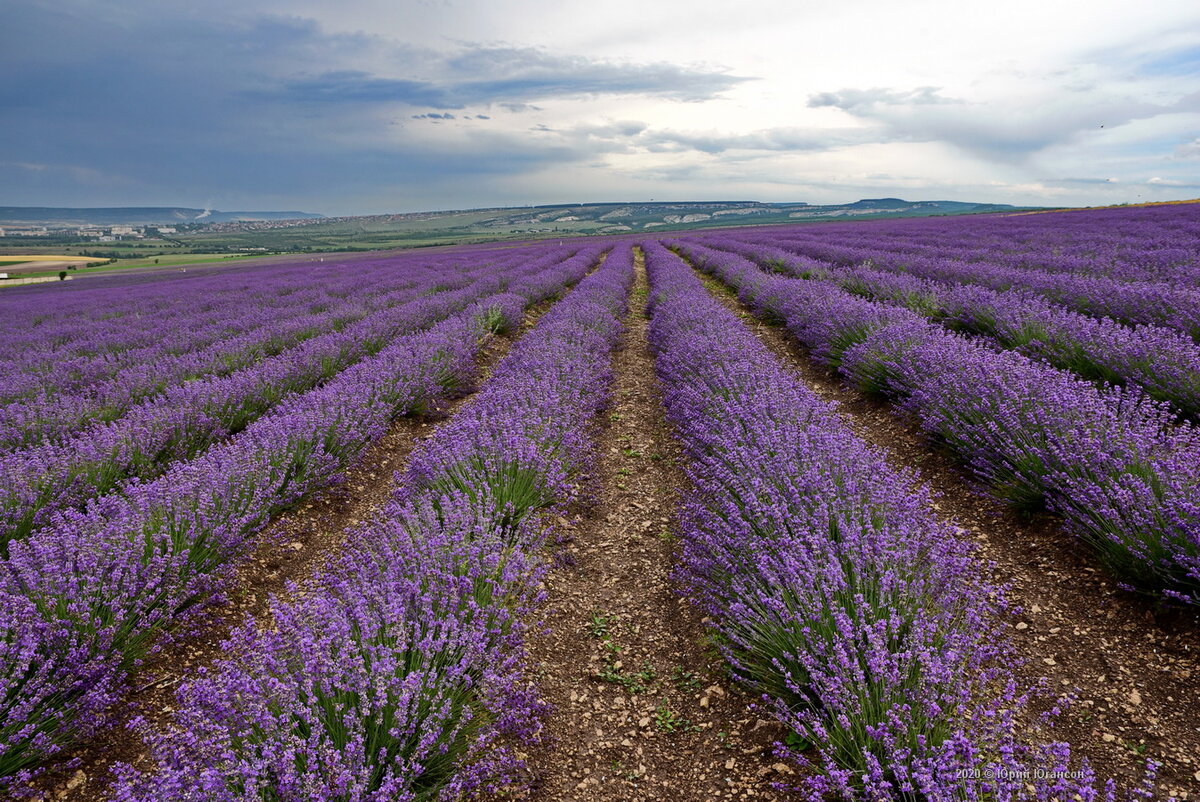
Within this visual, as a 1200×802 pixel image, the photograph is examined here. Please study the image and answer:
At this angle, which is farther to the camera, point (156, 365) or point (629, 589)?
point (156, 365)

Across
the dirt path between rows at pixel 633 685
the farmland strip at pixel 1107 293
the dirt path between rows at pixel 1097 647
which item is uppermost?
Answer: the farmland strip at pixel 1107 293

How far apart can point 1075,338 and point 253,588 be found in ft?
20.9

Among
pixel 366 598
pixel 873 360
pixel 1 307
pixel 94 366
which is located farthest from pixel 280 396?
pixel 1 307

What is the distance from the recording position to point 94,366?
6965mm

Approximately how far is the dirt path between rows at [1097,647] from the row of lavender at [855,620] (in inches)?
7.0

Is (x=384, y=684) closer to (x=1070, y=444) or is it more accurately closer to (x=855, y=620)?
(x=855, y=620)

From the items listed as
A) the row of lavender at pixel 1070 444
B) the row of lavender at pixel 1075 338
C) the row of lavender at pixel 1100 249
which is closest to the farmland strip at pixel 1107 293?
the row of lavender at pixel 1075 338

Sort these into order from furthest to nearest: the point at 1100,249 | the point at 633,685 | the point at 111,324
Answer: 1. the point at 1100,249
2. the point at 111,324
3. the point at 633,685

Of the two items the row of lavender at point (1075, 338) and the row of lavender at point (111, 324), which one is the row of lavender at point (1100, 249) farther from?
the row of lavender at point (111, 324)

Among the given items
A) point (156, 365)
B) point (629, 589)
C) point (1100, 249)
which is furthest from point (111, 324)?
point (1100, 249)

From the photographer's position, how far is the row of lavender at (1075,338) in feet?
12.7

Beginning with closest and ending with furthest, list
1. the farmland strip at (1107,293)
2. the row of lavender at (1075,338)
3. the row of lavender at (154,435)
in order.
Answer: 1. the row of lavender at (154,435)
2. the row of lavender at (1075,338)
3. the farmland strip at (1107,293)

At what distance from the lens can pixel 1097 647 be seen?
7.57 ft

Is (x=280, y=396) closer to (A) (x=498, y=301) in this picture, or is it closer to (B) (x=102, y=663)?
(B) (x=102, y=663)
